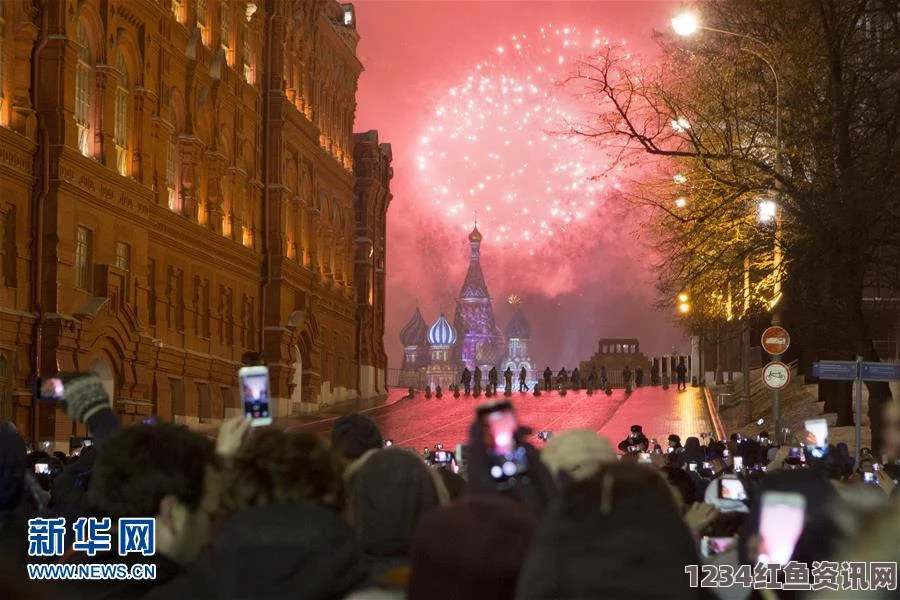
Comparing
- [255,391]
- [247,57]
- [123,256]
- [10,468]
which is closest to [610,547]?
[10,468]

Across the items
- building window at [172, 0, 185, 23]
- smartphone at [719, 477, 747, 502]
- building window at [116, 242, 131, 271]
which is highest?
building window at [172, 0, 185, 23]

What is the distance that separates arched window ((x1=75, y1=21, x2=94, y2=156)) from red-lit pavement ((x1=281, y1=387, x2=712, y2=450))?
10.7m

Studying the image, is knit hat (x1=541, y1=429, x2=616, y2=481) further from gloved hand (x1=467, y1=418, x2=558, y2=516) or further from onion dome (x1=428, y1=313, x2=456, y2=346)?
onion dome (x1=428, y1=313, x2=456, y2=346)

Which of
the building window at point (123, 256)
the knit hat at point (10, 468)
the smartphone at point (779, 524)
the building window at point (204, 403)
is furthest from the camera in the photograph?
the building window at point (204, 403)

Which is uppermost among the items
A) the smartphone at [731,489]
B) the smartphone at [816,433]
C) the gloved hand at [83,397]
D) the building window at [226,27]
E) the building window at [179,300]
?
the building window at [226,27]

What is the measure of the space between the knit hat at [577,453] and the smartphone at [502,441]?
0.53 ft

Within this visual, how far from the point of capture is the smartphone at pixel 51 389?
825 centimetres

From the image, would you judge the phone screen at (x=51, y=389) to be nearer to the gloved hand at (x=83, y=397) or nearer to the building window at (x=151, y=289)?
the gloved hand at (x=83, y=397)

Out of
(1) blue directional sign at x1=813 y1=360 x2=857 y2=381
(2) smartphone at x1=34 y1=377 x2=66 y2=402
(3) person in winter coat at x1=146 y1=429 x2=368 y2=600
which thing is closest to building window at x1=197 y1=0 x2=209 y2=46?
(1) blue directional sign at x1=813 y1=360 x2=857 y2=381

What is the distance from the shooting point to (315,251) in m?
65.4

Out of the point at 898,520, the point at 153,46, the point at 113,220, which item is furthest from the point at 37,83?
the point at 898,520

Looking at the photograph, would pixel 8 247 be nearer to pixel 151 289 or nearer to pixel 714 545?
pixel 151 289

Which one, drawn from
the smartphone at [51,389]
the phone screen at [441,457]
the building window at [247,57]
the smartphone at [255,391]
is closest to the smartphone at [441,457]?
the phone screen at [441,457]

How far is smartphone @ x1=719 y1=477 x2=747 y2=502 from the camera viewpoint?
7.07 m
